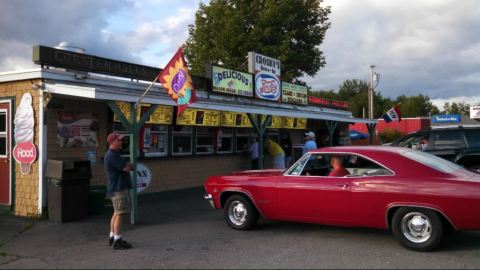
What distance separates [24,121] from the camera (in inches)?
394

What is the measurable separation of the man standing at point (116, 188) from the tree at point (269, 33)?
835 inches

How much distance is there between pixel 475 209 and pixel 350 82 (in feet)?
315

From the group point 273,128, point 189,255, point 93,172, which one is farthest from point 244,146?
point 189,255

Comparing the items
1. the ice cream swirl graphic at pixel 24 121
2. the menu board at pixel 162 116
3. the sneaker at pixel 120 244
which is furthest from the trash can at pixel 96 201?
the sneaker at pixel 120 244

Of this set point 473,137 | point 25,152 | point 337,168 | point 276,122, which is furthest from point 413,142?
point 25,152

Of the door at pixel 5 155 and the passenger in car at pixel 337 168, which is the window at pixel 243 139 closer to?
the door at pixel 5 155

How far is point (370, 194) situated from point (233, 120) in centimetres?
865

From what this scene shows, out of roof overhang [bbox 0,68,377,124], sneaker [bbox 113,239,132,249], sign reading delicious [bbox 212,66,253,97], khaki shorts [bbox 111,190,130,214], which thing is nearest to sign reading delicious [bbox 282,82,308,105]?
sign reading delicious [bbox 212,66,253,97]

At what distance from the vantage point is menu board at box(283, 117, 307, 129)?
737 inches

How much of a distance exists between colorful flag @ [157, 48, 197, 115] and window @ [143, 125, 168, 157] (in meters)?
3.64

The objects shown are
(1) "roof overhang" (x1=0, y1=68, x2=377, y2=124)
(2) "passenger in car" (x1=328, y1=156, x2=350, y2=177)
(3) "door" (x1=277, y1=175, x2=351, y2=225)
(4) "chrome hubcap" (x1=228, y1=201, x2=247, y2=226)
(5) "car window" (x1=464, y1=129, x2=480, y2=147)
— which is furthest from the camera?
(5) "car window" (x1=464, y1=129, x2=480, y2=147)

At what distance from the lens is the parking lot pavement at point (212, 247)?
6.43m

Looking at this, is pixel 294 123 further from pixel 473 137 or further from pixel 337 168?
pixel 337 168

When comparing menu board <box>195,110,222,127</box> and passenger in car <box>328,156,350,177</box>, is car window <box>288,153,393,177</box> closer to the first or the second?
passenger in car <box>328,156,350,177</box>
